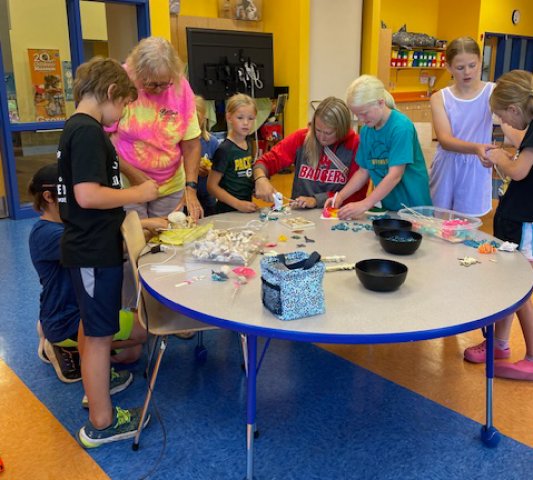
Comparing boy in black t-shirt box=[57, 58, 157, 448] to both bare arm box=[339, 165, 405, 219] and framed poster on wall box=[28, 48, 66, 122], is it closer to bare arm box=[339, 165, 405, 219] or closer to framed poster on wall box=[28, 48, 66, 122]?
bare arm box=[339, 165, 405, 219]

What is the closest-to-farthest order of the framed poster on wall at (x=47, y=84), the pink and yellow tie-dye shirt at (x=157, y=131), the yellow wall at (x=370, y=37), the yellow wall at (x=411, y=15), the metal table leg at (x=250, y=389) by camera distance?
the metal table leg at (x=250, y=389), the pink and yellow tie-dye shirt at (x=157, y=131), the framed poster on wall at (x=47, y=84), the yellow wall at (x=370, y=37), the yellow wall at (x=411, y=15)

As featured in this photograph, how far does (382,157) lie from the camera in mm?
2383

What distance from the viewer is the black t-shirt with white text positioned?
1.60 metres

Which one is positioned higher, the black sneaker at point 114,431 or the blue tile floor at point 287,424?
the black sneaker at point 114,431

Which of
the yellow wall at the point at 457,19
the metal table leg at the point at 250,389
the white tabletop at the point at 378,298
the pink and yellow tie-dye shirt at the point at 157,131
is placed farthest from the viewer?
the yellow wall at the point at 457,19

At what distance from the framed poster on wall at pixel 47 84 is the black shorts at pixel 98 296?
4214mm

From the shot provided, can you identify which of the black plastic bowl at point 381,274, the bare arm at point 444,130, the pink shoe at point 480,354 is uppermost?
the bare arm at point 444,130

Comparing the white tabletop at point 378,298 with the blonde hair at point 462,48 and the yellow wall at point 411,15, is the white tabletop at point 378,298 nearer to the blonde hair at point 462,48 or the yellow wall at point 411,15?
the blonde hair at point 462,48

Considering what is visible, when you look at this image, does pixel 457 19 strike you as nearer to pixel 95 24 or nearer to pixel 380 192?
pixel 95 24

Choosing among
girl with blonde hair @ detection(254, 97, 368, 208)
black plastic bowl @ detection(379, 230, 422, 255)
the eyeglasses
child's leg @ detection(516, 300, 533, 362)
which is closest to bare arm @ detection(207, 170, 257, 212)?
girl with blonde hair @ detection(254, 97, 368, 208)

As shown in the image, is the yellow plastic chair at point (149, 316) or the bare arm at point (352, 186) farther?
the bare arm at point (352, 186)

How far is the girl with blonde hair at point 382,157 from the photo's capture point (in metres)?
2.26

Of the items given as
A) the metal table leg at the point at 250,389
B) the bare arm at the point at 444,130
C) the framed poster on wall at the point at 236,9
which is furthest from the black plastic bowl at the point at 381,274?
the framed poster on wall at the point at 236,9

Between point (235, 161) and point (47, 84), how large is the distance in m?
3.77
